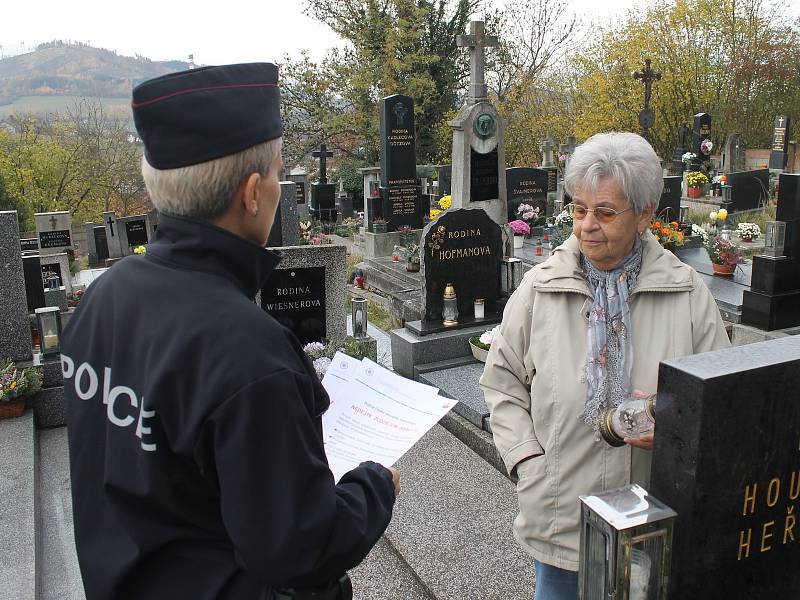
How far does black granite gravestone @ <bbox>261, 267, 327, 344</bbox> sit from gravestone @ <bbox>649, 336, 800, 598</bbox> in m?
4.75

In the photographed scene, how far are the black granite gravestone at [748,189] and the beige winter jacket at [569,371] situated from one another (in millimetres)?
14216

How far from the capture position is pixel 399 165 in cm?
1436

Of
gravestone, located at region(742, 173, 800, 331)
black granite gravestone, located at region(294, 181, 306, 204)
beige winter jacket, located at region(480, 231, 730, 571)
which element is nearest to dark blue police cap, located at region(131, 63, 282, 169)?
beige winter jacket, located at region(480, 231, 730, 571)

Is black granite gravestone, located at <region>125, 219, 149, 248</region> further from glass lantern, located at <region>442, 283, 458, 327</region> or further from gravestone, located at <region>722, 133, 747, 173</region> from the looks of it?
gravestone, located at <region>722, 133, 747, 173</region>

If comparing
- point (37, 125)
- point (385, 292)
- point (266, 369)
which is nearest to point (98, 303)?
point (266, 369)

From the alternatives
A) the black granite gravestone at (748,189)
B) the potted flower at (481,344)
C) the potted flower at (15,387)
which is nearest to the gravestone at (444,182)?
the black granite gravestone at (748,189)

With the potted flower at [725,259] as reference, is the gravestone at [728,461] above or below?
above

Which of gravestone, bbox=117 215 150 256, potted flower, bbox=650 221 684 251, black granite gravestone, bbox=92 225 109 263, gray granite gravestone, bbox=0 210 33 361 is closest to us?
gray granite gravestone, bbox=0 210 33 361

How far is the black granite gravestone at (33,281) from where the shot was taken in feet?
23.0

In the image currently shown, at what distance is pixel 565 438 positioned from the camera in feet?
6.79

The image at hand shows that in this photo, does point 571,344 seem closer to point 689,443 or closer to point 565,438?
point 565,438

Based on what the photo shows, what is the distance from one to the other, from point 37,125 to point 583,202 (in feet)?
94.6

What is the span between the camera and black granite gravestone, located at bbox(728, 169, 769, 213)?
48.6 feet

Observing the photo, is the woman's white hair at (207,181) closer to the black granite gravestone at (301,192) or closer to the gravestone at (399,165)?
the gravestone at (399,165)
